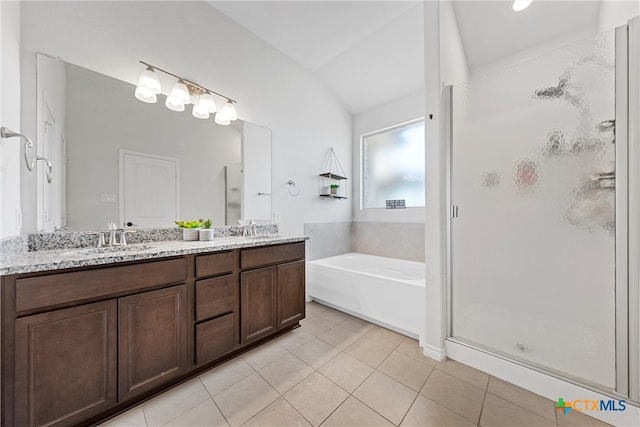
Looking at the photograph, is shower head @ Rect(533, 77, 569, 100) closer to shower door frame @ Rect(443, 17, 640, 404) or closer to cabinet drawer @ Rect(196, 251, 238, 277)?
shower door frame @ Rect(443, 17, 640, 404)

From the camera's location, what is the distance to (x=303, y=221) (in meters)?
3.08

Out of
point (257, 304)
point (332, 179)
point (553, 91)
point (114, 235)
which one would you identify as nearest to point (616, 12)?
point (553, 91)

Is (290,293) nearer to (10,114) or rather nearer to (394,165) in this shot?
(10,114)

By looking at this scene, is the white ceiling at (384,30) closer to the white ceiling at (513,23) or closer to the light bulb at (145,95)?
the white ceiling at (513,23)

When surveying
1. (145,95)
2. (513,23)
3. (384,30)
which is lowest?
(145,95)

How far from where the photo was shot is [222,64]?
2.32 metres

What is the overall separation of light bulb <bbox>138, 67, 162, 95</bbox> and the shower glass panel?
2.36 metres

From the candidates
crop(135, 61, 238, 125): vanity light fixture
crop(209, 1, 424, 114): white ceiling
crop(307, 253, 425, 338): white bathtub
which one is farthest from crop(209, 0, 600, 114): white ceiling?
crop(307, 253, 425, 338): white bathtub

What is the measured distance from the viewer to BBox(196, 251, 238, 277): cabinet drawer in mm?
1550

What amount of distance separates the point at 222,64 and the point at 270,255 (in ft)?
6.42

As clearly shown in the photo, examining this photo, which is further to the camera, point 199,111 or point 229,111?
point 229,111

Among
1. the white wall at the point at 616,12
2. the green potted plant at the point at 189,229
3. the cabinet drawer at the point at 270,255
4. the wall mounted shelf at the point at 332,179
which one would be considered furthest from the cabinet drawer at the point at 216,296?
the white wall at the point at 616,12

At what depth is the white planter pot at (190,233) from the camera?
1926 mm

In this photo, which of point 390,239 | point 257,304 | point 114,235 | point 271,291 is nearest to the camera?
point 114,235
